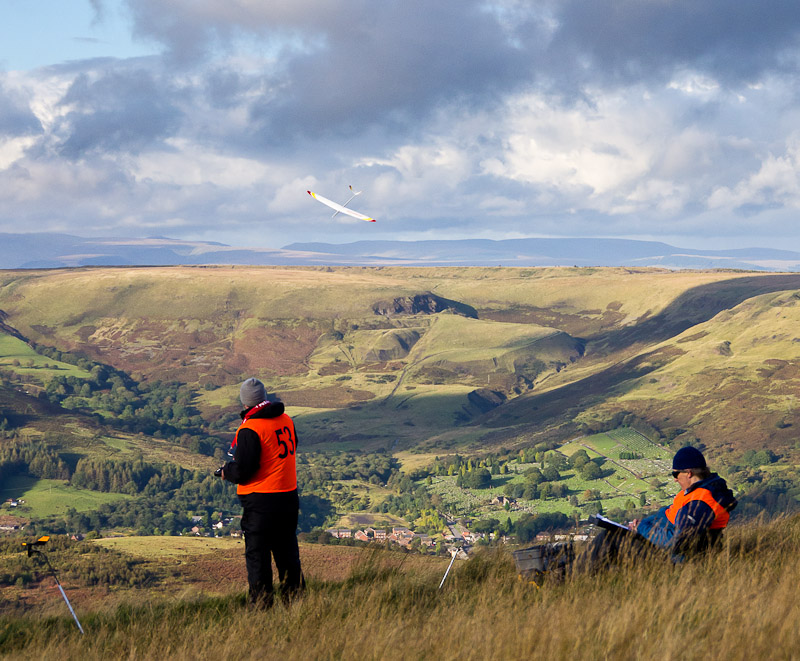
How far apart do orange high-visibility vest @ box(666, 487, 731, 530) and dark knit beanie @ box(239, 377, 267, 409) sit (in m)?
5.64

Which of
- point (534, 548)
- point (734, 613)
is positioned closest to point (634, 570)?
point (534, 548)

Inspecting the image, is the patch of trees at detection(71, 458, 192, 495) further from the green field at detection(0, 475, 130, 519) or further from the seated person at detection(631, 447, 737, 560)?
the seated person at detection(631, 447, 737, 560)

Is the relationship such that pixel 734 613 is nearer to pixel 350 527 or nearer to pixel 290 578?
pixel 290 578

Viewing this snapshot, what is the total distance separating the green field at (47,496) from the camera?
157 m

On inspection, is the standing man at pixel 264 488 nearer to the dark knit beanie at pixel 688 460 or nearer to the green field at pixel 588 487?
the dark knit beanie at pixel 688 460

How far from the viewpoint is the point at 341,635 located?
7.86m

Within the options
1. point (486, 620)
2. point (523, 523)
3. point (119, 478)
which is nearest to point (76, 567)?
point (486, 620)

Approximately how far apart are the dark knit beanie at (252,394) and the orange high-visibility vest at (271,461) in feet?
1.12

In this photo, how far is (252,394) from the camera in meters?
10.4

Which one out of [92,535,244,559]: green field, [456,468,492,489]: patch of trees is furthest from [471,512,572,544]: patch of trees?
[92,535,244,559]: green field

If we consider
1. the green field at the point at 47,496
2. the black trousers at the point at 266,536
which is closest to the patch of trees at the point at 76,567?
the black trousers at the point at 266,536

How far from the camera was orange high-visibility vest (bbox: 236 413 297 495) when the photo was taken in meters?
10.1

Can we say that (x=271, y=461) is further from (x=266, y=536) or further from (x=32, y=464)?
(x=32, y=464)

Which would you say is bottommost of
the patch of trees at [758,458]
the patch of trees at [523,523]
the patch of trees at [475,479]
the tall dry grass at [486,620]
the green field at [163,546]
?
the patch of trees at [475,479]
